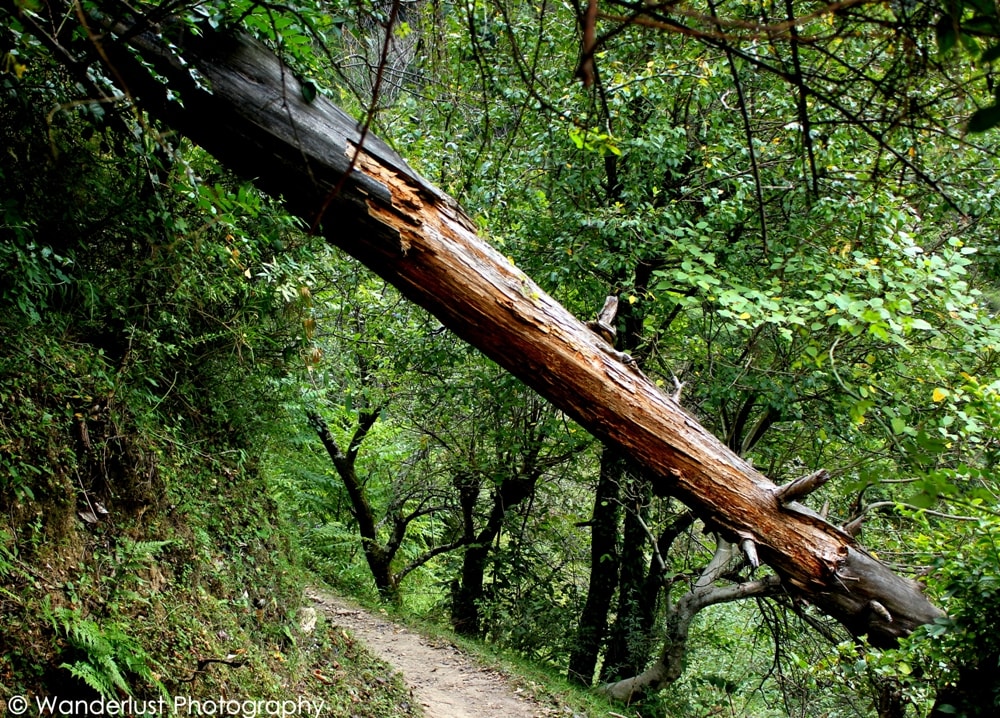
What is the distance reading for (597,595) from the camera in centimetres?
A: 953

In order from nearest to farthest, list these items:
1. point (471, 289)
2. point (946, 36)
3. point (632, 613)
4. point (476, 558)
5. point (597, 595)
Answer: point (946, 36) < point (471, 289) < point (632, 613) < point (597, 595) < point (476, 558)

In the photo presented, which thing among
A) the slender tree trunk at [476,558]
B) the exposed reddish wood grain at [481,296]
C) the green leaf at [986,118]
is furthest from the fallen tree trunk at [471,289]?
the slender tree trunk at [476,558]

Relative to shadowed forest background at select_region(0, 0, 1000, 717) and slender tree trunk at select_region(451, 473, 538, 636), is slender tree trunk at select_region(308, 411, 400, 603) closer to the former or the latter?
shadowed forest background at select_region(0, 0, 1000, 717)

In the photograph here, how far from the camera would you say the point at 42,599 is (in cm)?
271

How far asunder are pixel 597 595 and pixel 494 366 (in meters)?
3.91

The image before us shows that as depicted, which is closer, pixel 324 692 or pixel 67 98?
pixel 67 98

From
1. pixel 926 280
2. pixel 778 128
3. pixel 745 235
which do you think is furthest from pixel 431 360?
pixel 926 280

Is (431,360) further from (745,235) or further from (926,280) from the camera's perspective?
(926,280)

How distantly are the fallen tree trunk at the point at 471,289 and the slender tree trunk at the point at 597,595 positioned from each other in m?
5.34

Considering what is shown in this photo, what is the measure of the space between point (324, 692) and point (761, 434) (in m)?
5.42

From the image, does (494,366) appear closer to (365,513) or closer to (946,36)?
(365,513)

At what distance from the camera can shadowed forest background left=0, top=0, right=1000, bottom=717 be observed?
2762 mm

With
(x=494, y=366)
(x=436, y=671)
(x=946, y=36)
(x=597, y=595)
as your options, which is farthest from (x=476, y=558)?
(x=946, y=36)

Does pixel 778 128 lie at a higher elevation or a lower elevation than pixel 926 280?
higher
